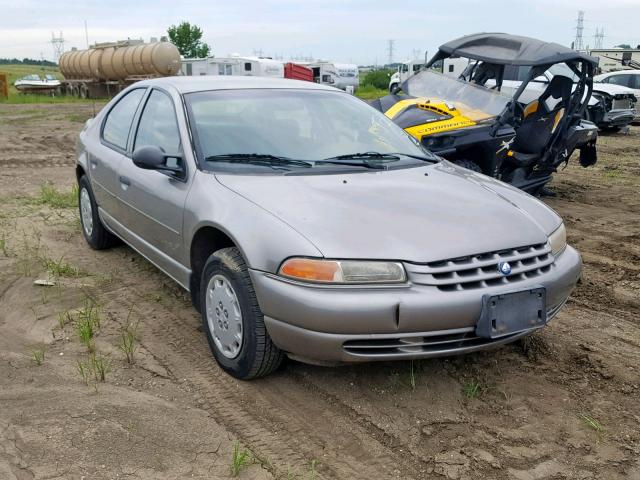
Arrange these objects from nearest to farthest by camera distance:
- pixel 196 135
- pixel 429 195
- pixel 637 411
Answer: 1. pixel 637 411
2. pixel 429 195
3. pixel 196 135

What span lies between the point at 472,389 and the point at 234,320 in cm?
125

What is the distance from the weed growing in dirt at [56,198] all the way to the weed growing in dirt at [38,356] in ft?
13.7

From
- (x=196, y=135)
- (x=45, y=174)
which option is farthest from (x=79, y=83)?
(x=196, y=135)

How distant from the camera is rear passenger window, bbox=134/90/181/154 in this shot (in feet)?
13.3

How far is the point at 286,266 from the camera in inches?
114

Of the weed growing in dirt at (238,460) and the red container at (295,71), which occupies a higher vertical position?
the red container at (295,71)

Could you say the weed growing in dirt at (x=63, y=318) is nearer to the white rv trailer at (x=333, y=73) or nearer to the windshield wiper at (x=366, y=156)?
the windshield wiper at (x=366, y=156)

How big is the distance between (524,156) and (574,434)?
5.25m

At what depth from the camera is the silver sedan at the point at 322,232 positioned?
2.86 meters

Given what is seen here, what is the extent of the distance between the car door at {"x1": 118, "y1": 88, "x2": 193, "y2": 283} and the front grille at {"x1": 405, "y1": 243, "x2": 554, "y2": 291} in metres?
1.53

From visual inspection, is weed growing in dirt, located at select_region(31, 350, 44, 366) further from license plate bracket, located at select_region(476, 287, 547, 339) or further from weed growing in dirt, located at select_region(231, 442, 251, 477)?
license plate bracket, located at select_region(476, 287, 547, 339)

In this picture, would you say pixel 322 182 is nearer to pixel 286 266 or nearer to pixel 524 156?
pixel 286 266

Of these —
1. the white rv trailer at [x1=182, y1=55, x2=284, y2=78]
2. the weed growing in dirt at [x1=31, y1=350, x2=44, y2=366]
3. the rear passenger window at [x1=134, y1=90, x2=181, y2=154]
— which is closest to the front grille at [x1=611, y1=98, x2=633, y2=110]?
the rear passenger window at [x1=134, y1=90, x2=181, y2=154]

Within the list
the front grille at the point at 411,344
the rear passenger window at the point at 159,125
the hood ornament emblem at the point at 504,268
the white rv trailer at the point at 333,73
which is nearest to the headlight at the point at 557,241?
the hood ornament emblem at the point at 504,268
